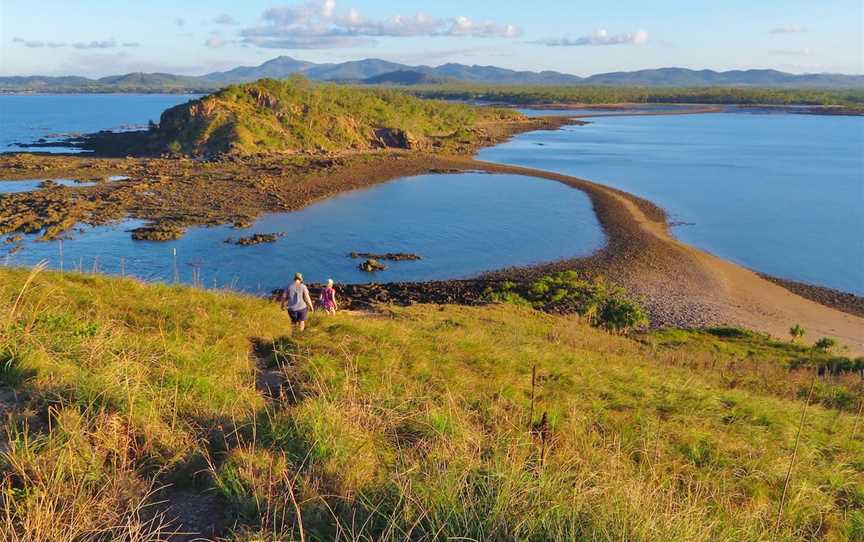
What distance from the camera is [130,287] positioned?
11.4 meters

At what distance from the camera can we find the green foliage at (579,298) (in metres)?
22.4

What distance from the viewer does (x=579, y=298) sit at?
2630 centimetres

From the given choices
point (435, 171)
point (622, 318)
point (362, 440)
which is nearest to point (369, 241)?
point (622, 318)

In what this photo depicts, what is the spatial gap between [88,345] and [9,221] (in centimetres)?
3523

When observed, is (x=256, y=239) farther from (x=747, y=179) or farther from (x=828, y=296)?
(x=747, y=179)

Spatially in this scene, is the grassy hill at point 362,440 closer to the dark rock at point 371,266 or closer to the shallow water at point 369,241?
the shallow water at point 369,241

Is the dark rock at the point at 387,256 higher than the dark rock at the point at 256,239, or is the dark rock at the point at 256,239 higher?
the dark rock at the point at 256,239

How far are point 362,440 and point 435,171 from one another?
2318 inches

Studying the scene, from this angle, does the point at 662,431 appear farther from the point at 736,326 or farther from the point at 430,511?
the point at 736,326

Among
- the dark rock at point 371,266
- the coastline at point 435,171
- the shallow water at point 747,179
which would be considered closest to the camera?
the coastline at point 435,171

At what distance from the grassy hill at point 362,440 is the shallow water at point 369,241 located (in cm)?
1791

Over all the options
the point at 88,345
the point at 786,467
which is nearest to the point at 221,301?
the point at 88,345

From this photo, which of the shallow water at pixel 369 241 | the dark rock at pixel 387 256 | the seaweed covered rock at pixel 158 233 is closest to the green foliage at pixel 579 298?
the shallow water at pixel 369 241

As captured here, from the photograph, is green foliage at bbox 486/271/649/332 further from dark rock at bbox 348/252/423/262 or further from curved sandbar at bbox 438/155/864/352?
dark rock at bbox 348/252/423/262
